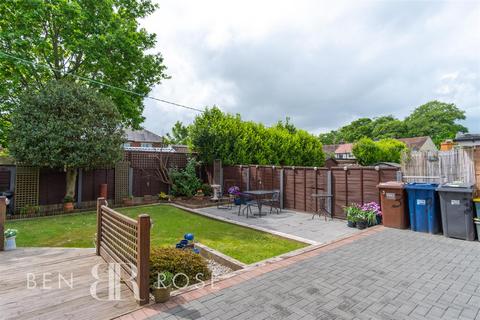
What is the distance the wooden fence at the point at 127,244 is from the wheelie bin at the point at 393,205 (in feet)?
19.1

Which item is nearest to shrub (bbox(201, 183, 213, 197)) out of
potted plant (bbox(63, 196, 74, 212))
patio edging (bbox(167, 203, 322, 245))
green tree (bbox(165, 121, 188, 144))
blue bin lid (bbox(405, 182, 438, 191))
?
patio edging (bbox(167, 203, 322, 245))

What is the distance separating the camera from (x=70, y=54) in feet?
35.5

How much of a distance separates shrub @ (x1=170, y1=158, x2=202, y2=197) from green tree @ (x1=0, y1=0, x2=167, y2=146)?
13.0 feet

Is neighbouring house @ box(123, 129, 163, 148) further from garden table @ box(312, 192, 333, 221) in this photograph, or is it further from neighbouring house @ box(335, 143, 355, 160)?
neighbouring house @ box(335, 143, 355, 160)

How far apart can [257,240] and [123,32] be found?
10706 mm

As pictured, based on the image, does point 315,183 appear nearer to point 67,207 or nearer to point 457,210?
point 457,210

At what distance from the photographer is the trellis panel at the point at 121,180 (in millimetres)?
10602

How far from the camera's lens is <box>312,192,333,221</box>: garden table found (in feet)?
24.3

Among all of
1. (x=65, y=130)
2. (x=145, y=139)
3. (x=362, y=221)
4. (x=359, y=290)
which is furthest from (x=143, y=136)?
(x=359, y=290)

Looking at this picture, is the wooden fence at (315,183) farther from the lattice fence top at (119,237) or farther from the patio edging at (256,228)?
the lattice fence top at (119,237)

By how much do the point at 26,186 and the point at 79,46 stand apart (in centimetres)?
601

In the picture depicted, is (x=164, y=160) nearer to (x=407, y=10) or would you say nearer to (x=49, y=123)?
(x=49, y=123)

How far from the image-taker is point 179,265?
3.09m

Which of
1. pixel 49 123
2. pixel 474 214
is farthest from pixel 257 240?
pixel 49 123
